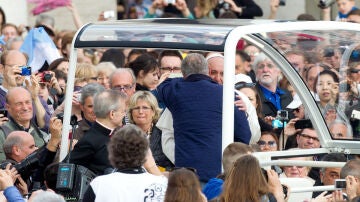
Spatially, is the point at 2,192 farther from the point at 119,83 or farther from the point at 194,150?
the point at 119,83

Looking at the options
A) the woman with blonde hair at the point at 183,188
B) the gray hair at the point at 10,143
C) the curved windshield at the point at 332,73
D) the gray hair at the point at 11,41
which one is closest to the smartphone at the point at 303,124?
the curved windshield at the point at 332,73

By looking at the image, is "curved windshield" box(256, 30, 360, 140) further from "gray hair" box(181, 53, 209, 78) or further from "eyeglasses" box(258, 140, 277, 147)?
"gray hair" box(181, 53, 209, 78)

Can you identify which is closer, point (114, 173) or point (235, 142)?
point (114, 173)

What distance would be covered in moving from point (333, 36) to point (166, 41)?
1.77 m

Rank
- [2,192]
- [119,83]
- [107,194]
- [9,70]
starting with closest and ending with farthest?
[107,194] → [2,192] → [119,83] → [9,70]

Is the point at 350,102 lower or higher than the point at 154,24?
lower

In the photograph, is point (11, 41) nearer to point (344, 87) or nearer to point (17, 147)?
point (17, 147)

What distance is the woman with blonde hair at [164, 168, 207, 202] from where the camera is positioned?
8734mm

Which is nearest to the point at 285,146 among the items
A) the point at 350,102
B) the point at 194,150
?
the point at 350,102

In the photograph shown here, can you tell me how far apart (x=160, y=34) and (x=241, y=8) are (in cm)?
886

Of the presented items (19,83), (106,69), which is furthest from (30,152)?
(106,69)

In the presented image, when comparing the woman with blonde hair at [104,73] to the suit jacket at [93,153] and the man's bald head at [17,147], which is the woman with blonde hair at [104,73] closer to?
the man's bald head at [17,147]

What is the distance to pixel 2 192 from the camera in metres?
9.90

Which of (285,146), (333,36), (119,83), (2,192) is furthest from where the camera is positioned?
(119,83)
